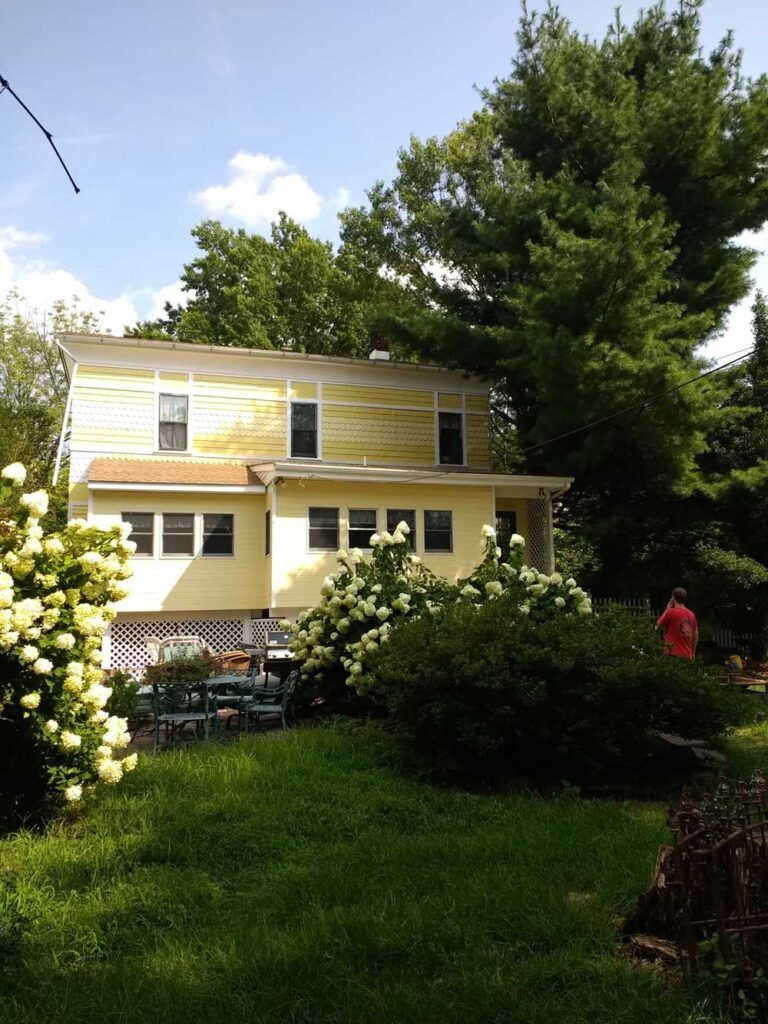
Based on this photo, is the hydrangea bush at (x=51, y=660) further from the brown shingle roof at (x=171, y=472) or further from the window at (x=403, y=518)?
the window at (x=403, y=518)

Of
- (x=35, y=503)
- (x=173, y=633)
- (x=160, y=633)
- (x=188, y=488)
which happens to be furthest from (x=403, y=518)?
(x=35, y=503)

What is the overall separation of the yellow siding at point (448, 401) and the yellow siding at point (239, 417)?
466 centimetres

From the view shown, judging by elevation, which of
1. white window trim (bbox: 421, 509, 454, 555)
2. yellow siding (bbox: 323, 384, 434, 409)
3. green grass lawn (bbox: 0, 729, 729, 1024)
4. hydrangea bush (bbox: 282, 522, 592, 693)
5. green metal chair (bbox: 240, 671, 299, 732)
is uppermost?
yellow siding (bbox: 323, 384, 434, 409)

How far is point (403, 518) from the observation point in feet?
62.4

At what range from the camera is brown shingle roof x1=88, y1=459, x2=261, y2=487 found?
1720 centimetres

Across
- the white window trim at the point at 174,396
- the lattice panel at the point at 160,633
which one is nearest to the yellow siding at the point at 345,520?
the lattice panel at the point at 160,633

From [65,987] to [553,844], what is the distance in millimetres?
3186

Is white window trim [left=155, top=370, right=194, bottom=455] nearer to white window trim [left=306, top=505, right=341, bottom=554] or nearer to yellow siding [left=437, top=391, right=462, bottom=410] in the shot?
white window trim [left=306, top=505, right=341, bottom=554]

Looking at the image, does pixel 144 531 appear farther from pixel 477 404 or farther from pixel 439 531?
pixel 477 404

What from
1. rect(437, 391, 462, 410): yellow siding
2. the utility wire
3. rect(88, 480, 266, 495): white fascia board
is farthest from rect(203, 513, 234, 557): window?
the utility wire

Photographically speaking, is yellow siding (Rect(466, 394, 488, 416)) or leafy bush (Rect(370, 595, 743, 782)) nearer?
leafy bush (Rect(370, 595, 743, 782))

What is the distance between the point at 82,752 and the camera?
5.79m

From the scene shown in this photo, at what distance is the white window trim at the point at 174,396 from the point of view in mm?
19250

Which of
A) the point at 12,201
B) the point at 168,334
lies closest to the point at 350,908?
the point at 12,201
